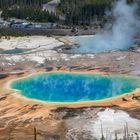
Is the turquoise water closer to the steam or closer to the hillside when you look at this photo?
the steam

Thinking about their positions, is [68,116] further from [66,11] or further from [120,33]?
[66,11]

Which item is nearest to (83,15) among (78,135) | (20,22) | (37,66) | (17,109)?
(20,22)

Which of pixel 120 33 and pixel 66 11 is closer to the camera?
pixel 120 33

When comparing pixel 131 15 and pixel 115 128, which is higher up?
pixel 131 15

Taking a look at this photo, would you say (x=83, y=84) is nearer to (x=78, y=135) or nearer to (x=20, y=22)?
(x=78, y=135)

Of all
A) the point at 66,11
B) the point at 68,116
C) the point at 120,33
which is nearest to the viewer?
the point at 68,116

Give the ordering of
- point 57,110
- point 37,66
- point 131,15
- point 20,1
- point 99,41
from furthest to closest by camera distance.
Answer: point 20,1, point 131,15, point 99,41, point 37,66, point 57,110

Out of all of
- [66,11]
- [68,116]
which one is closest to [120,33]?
[66,11]

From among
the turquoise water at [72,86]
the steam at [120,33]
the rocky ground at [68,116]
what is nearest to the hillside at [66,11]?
the steam at [120,33]
